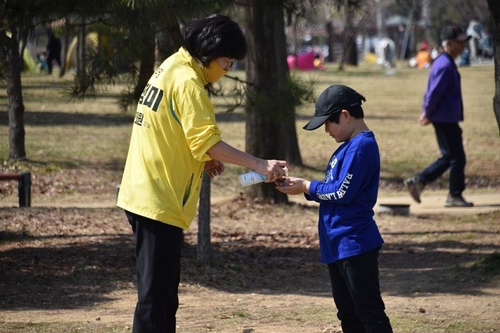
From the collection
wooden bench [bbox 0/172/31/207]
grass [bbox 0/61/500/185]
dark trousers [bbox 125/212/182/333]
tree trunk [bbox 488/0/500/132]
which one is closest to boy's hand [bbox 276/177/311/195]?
dark trousers [bbox 125/212/182/333]

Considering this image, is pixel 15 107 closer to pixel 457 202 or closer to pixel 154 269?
pixel 457 202

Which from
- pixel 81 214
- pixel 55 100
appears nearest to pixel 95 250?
pixel 81 214

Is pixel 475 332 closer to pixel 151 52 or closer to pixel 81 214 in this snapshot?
pixel 151 52

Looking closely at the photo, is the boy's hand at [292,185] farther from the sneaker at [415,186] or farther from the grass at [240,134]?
the sneaker at [415,186]

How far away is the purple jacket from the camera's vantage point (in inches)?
407

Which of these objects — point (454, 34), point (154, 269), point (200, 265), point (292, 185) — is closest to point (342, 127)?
point (292, 185)

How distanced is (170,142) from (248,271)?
385 centimetres

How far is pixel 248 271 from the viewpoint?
311 inches

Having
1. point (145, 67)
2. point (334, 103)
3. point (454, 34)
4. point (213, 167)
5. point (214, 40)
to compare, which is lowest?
point (213, 167)

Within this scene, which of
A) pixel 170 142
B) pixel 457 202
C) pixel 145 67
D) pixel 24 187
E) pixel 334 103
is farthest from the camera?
pixel 457 202

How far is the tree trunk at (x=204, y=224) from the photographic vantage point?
7711 millimetres

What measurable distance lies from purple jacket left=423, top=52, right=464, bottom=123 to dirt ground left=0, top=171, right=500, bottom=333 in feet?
3.77

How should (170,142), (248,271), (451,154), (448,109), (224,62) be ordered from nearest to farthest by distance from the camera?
1. (170,142)
2. (224,62)
3. (248,271)
4. (448,109)
5. (451,154)

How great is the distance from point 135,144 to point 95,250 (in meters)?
4.10
